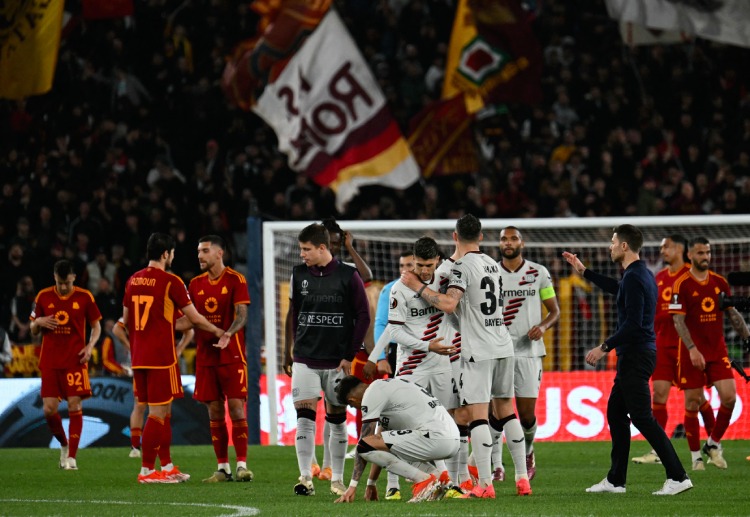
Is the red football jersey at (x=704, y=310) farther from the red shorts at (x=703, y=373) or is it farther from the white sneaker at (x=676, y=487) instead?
the white sneaker at (x=676, y=487)

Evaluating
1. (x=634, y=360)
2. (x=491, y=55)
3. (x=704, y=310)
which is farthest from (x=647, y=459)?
(x=491, y=55)

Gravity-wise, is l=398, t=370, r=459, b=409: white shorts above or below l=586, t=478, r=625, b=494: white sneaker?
above

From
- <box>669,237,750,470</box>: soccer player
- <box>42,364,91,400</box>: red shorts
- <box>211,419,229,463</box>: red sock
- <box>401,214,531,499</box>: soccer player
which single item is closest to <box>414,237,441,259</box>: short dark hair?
<box>401,214,531,499</box>: soccer player

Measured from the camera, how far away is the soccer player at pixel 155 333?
11141mm

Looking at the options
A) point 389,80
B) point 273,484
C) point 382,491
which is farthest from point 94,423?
point 389,80

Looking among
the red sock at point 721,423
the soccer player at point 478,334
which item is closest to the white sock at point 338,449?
the soccer player at point 478,334

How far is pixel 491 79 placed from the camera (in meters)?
20.2

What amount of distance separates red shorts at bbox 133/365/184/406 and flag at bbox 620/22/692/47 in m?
13.3

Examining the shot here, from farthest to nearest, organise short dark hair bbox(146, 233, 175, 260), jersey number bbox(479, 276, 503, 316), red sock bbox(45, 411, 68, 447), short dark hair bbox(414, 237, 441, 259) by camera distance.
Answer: red sock bbox(45, 411, 68, 447), short dark hair bbox(146, 233, 175, 260), short dark hair bbox(414, 237, 441, 259), jersey number bbox(479, 276, 503, 316)

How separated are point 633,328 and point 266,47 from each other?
34.7 ft

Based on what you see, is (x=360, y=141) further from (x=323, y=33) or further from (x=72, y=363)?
(x=72, y=363)

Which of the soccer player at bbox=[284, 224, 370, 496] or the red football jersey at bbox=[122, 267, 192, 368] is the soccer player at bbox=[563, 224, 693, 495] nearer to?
the soccer player at bbox=[284, 224, 370, 496]

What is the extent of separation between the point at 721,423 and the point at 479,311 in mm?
4492

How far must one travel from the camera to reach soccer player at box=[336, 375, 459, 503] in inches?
351
